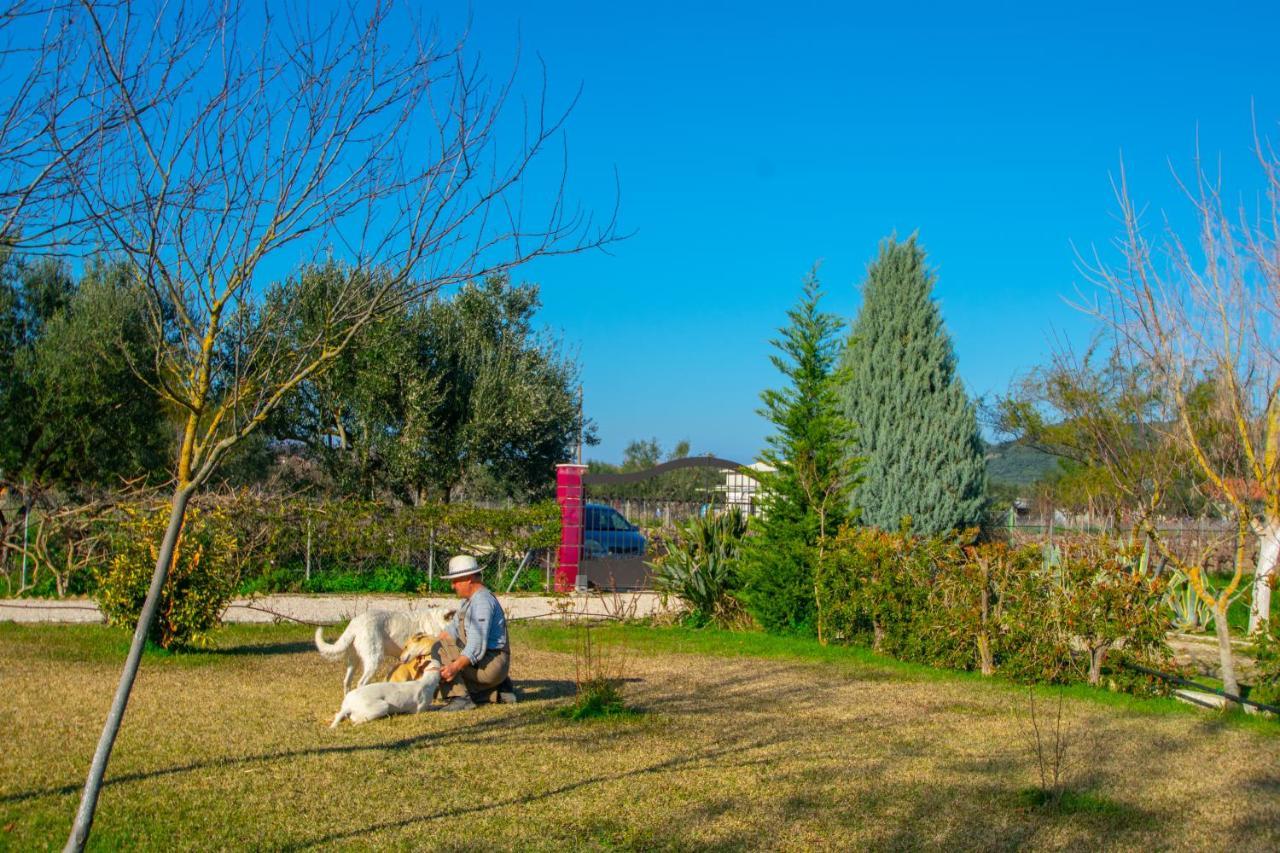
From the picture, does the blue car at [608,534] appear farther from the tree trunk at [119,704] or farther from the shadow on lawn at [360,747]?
the tree trunk at [119,704]

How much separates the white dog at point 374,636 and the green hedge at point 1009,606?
492 centimetres

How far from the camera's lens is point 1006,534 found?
17969 mm

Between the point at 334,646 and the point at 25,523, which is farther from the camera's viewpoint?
the point at 25,523

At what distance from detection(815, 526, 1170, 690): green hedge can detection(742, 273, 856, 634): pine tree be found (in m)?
1.04

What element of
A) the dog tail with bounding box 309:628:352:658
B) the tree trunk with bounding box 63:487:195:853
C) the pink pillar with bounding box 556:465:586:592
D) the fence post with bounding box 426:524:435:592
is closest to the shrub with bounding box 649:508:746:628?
the pink pillar with bounding box 556:465:586:592

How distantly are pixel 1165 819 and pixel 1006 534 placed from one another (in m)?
12.8

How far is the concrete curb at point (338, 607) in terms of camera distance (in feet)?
41.1

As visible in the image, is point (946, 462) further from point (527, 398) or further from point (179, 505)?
point (179, 505)

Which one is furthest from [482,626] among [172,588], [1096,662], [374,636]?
[1096,662]

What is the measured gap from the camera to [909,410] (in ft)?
60.2

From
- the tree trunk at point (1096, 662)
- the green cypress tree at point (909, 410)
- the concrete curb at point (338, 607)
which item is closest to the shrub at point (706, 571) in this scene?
the concrete curb at point (338, 607)

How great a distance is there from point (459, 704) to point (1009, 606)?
5177mm

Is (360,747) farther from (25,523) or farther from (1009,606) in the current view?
(25,523)

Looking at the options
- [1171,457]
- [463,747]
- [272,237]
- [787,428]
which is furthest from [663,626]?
[272,237]
